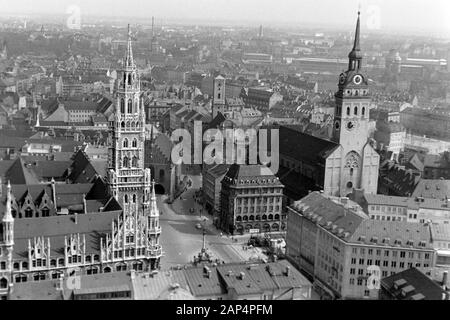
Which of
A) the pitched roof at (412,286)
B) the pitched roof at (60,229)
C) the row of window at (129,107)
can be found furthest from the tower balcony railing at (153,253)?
the pitched roof at (412,286)

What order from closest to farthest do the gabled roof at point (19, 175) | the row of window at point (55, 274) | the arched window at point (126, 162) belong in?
the row of window at point (55, 274) < the arched window at point (126, 162) < the gabled roof at point (19, 175)

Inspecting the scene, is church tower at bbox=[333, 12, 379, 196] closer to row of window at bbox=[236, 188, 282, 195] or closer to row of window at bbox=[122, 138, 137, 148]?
row of window at bbox=[236, 188, 282, 195]

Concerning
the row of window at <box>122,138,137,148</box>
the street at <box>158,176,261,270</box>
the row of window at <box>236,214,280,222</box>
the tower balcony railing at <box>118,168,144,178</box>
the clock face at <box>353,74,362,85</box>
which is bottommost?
the street at <box>158,176,261,270</box>

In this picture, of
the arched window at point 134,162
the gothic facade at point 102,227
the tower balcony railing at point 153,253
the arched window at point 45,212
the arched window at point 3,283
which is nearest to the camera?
the arched window at point 3,283

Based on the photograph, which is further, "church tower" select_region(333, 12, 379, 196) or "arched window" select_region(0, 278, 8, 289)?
"church tower" select_region(333, 12, 379, 196)

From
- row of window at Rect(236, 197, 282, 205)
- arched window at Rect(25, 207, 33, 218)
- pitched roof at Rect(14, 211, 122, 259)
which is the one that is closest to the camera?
pitched roof at Rect(14, 211, 122, 259)

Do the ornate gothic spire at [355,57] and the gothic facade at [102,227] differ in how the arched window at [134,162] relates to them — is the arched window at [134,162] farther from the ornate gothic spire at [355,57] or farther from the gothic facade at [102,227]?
the ornate gothic spire at [355,57]

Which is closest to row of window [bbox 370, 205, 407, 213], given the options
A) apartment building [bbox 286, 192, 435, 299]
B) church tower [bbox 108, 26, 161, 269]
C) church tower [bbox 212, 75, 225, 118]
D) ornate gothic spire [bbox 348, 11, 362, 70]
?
apartment building [bbox 286, 192, 435, 299]
